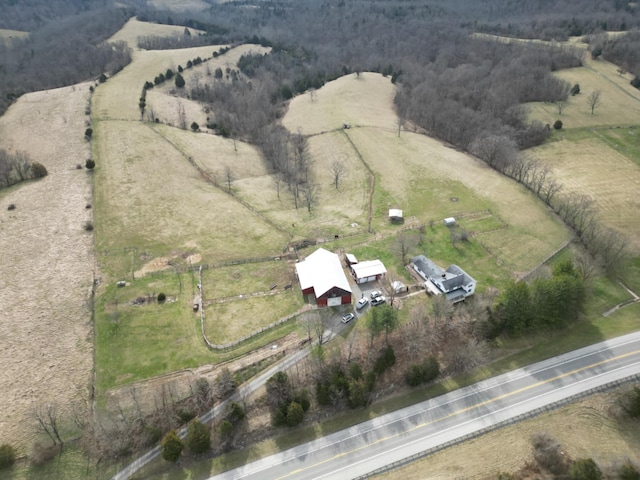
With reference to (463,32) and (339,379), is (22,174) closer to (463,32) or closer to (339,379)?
(339,379)

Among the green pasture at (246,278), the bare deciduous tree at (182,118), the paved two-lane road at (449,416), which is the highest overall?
the bare deciduous tree at (182,118)

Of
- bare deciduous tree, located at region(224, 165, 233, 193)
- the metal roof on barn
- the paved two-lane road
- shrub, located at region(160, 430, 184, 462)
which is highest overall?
the metal roof on barn

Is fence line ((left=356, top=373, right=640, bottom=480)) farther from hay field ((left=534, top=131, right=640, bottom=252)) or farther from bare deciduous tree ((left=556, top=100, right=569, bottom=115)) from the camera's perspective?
bare deciduous tree ((left=556, top=100, right=569, bottom=115))

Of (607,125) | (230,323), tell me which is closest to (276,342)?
(230,323)

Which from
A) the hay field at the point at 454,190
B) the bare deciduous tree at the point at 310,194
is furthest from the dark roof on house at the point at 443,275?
the bare deciduous tree at the point at 310,194

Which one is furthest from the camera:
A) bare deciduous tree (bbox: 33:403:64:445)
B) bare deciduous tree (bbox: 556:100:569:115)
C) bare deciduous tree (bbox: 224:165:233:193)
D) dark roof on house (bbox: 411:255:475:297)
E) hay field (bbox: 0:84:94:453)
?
bare deciduous tree (bbox: 556:100:569:115)

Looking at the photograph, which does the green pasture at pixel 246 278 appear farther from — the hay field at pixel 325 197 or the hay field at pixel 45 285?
the hay field at pixel 45 285

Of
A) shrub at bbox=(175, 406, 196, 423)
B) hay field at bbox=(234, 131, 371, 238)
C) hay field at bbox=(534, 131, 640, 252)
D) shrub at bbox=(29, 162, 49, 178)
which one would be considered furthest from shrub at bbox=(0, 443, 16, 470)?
hay field at bbox=(534, 131, 640, 252)
